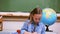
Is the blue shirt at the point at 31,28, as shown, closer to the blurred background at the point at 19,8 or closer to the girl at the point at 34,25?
the girl at the point at 34,25

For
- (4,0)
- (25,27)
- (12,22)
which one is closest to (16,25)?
(12,22)

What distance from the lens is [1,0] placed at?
13.4 feet

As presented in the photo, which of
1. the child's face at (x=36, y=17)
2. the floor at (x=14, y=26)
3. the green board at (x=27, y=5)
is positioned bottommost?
the floor at (x=14, y=26)

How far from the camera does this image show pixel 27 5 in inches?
161

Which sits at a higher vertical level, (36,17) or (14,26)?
(36,17)

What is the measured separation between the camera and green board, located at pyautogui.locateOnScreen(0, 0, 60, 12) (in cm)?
407

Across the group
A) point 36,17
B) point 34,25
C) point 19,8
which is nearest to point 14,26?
point 19,8

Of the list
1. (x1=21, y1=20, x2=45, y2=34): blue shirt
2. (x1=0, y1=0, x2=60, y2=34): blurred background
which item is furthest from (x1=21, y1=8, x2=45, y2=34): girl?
(x1=0, y1=0, x2=60, y2=34): blurred background

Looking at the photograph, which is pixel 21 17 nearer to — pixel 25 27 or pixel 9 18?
pixel 9 18

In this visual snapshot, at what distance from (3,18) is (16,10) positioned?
0.36 meters

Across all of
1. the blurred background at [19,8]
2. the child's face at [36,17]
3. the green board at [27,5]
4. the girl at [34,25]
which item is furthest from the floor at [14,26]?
the child's face at [36,17]

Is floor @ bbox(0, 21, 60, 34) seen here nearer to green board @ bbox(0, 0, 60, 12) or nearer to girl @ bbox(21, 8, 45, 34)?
green board @ bbox(0, 0, 60, 12)

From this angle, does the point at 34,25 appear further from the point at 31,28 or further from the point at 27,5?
the point at 27,5

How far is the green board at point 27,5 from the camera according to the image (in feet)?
13.3
